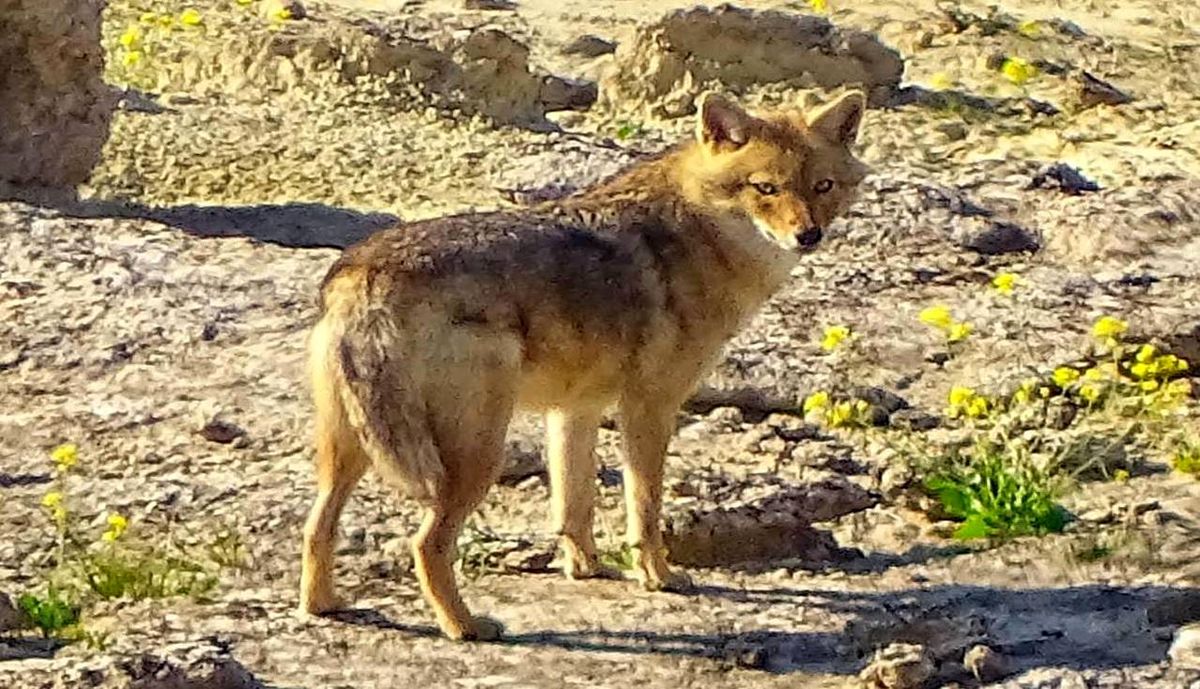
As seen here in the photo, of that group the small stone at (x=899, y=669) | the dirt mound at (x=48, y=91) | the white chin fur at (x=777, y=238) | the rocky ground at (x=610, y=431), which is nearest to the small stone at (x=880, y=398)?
the rocky ground at (x=610, y=431)

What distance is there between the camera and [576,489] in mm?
7777

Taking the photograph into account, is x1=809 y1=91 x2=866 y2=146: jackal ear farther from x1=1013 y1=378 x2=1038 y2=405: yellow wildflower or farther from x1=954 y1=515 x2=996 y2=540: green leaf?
x1=954 y1=515 x2=996 y2=540: green leaf

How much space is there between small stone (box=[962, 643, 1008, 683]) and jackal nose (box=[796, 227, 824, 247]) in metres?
1.75

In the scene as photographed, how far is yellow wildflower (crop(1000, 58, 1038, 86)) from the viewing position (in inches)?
559

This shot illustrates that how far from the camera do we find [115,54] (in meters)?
14.8

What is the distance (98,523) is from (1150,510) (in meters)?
3.81

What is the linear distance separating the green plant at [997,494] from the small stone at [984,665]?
146 cm

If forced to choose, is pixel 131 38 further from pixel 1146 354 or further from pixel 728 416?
pixel 1146 354

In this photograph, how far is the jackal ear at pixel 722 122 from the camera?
8.06m

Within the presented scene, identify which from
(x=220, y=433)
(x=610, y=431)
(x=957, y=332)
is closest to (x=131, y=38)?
(x=220, y=433)

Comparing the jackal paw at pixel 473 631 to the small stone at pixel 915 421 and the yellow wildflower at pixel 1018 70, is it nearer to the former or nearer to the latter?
the small stone at pixel 915 421

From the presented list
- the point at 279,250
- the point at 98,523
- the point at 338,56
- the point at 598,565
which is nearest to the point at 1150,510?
the point at 598,565

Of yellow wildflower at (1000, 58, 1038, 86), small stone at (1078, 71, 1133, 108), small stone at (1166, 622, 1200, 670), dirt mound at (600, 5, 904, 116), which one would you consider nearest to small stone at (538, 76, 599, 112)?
dirt mound at (600, 5, 904, 116)

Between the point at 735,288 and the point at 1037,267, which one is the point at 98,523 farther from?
the point at 1037,267
